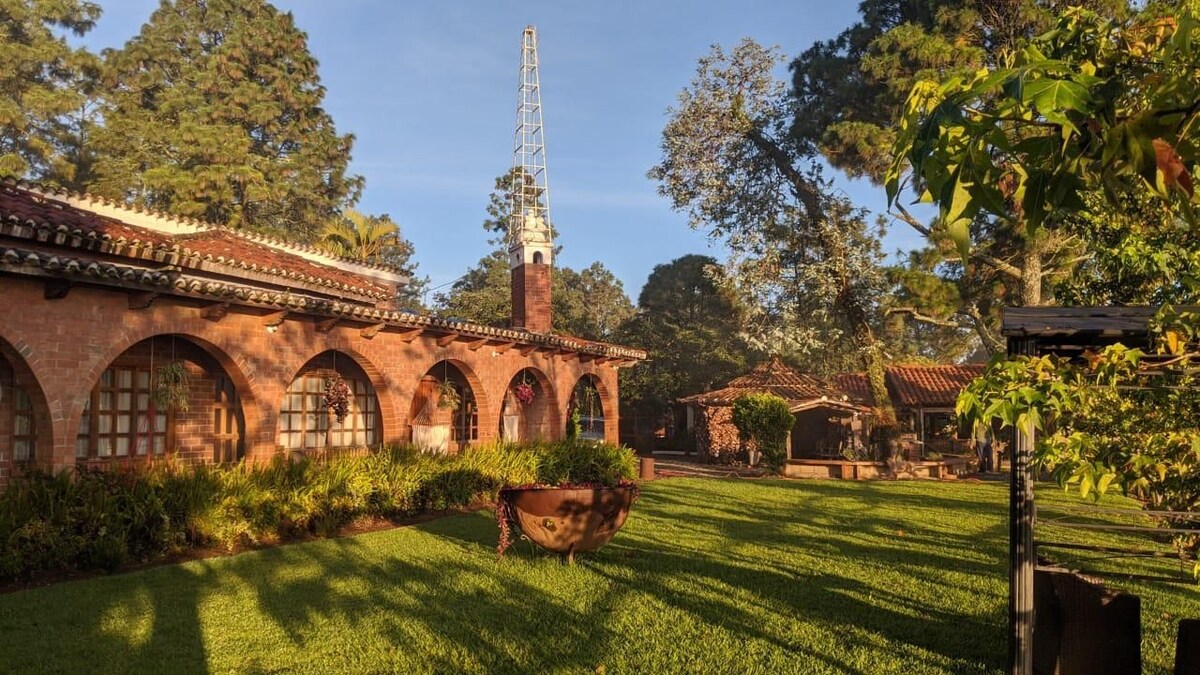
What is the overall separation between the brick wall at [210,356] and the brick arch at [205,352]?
0.5 inches

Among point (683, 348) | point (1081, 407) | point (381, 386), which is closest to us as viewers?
point (1081, 407)

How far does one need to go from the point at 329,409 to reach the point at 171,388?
3.93 meters

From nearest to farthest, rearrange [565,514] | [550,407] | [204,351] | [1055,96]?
[1055,96] < [565,514] < [204,351] < [550,407]

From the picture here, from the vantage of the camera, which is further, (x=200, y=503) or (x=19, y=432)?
(x=19, y=432)

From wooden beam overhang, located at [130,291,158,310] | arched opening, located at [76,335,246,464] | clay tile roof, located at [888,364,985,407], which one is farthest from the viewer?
clay tile roof, located at [888,364,985,407]

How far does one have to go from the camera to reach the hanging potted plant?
10.1 metres

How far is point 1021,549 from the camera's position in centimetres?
447

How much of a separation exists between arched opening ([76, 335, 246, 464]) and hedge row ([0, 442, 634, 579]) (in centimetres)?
128

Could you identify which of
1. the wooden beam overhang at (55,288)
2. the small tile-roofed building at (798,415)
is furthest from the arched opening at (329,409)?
the small tile-roofed building at (798,415)

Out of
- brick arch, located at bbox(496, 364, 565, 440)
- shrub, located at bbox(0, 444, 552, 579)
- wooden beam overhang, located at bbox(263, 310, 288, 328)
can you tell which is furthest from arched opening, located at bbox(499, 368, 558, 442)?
wooden beam overhang, located at bbox(263, 310, 288, 328)

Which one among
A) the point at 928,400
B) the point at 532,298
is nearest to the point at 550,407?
the point at 532,298

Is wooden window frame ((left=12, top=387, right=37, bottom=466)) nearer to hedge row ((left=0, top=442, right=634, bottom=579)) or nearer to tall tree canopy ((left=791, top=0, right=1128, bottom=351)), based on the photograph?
hedge row ((left=0, top=442, right=634, bottom=579))

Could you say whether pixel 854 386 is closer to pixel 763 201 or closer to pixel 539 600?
pixel 763 201

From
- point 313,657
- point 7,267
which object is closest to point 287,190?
point 7,267
